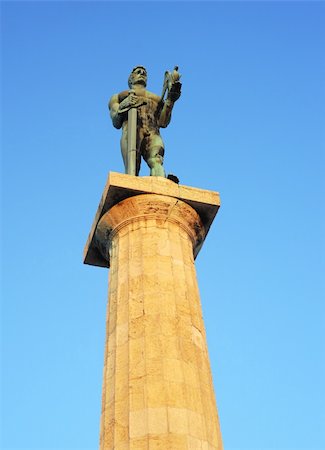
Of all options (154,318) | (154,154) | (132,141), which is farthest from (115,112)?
(154,318)

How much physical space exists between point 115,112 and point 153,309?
22.4 ft

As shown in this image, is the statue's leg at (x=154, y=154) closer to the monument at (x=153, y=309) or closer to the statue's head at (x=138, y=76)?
the monument at (x=153, y=309)

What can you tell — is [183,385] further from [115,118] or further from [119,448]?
[115,118]

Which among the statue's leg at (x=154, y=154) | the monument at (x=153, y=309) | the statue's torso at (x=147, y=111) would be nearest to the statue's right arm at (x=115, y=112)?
the statue's torso at (x=147, y=111)

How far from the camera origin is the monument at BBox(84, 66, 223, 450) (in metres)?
9.70

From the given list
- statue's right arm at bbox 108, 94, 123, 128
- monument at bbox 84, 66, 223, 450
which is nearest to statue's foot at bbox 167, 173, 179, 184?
monument at bbox 84, 66, 223, 450

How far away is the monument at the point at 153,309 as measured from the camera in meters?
9.70

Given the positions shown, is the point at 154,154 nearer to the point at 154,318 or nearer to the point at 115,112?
the point at 115,112

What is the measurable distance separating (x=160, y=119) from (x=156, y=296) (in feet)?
21.3

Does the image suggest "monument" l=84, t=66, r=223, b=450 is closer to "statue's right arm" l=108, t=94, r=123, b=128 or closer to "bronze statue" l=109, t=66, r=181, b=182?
"bronze statue" l=109, t=66, r=181, b=182

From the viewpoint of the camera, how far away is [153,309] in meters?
11.1

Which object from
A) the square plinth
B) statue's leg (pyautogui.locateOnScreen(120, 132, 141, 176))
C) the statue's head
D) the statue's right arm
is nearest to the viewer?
the square plinth

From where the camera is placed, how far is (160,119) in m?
16.4

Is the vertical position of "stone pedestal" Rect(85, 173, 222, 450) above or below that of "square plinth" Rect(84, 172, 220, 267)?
below
